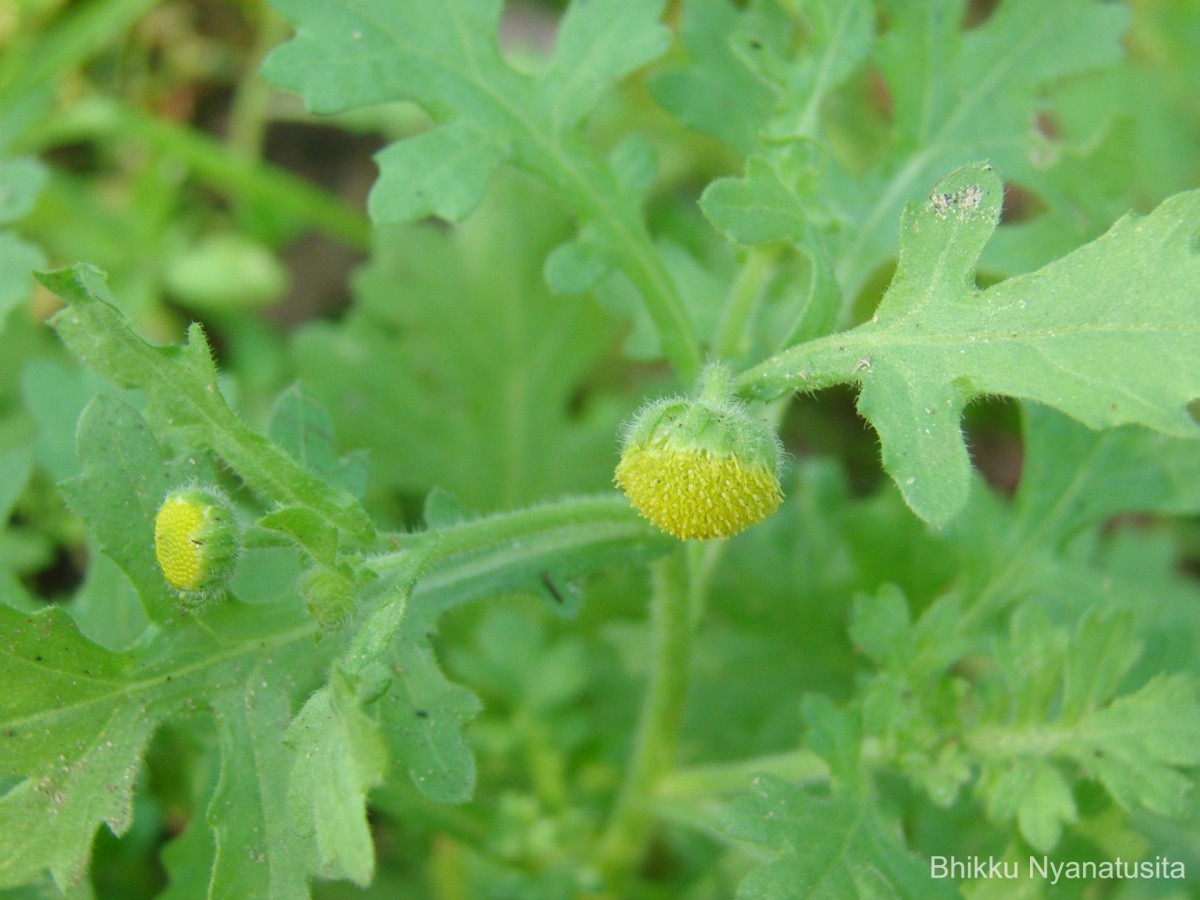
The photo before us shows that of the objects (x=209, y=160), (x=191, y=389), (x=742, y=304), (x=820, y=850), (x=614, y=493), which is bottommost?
(x=820, y=850)

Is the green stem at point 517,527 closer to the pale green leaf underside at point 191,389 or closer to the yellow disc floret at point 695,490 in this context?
the pale green leaf underside at point 191,389

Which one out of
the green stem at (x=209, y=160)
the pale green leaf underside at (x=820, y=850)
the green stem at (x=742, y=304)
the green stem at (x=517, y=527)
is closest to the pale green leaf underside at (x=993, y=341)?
the green stem at (x=517, y=527)

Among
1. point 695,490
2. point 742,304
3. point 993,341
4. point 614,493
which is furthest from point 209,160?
point 993,341

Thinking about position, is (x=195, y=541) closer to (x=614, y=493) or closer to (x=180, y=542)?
(x=180, y=542)

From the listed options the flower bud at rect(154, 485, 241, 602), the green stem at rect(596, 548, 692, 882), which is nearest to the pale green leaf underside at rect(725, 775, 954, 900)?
the green stem at rect(596, 548, 692, 882)

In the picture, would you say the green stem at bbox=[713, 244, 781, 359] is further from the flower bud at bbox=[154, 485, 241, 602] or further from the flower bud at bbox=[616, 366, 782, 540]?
the flower bud at bbox=[154, 485, 241, 602]

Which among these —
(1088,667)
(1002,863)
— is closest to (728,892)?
(1002,863)
